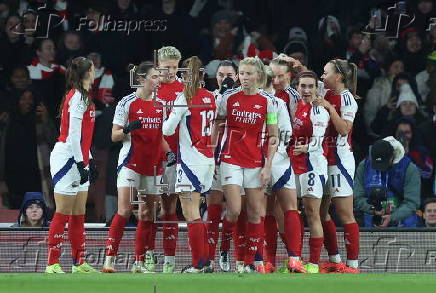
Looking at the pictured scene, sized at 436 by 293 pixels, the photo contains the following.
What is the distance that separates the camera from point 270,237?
11.9 metres

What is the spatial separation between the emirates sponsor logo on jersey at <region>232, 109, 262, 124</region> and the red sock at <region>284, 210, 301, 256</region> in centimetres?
83

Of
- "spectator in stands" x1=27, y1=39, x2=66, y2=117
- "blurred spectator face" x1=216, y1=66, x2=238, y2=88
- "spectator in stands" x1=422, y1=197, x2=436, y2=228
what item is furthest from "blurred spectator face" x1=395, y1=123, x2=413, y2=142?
"spectator in stands" x1=27, y1=39, x2=66, y2=117

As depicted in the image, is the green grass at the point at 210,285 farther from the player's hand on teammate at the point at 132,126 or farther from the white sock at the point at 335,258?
the white sock at the point at 335,258

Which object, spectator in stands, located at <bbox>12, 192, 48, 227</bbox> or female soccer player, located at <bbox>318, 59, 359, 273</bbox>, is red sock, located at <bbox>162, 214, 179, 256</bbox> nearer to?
female soccer player, located at <bbox>318, 59, 359, 273</bbox>

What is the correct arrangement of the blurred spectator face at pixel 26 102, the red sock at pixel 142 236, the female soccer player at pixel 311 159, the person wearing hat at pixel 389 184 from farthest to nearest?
the blurred spectator face at pixel 26 102 < the person wearing hat at pixel 389 184 < the red sock at pixel 142 236 < the female soccer player at pixel 311 159

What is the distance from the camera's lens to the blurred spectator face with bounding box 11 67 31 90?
1556cm

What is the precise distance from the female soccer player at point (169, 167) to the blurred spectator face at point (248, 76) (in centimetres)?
60

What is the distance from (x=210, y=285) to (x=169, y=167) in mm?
2084

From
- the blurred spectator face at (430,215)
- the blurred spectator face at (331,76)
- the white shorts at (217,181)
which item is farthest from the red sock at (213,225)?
the blurred spectator face at (430,215)

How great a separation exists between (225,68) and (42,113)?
13.2 feet

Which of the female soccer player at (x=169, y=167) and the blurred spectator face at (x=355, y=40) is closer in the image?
the female soccer player at (x=169, y=167)

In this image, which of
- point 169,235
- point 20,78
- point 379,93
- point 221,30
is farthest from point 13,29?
point 169,235

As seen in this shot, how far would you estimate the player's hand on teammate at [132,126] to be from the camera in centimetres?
1140

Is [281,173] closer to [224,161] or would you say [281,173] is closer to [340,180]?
[224,161]
